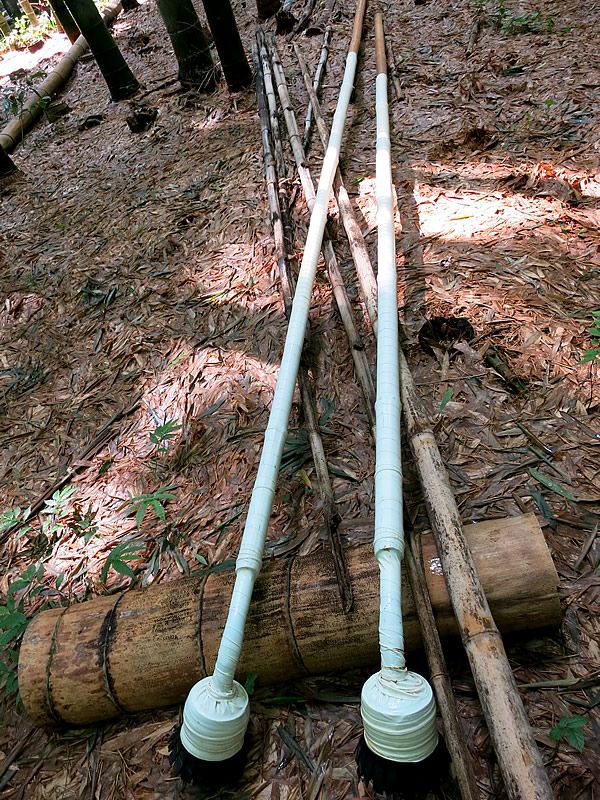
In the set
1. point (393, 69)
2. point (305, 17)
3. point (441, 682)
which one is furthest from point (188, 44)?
point (441, 682)

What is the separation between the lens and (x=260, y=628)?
57.8 inches

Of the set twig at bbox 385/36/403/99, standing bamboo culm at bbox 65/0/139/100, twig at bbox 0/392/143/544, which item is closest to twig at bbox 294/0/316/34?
twig at bbox 385/36/403/99

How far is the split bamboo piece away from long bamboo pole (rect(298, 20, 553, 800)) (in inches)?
235

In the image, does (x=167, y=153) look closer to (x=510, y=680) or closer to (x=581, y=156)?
(x=581, y=156)

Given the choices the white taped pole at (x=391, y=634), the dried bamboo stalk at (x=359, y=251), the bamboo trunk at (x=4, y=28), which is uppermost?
the bamboo trunk at (x=4, y=28)

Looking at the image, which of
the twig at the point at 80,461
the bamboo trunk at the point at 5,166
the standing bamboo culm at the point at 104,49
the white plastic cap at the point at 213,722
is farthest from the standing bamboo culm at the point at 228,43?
the white plastic cap at the point at 213,722

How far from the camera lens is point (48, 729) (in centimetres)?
160

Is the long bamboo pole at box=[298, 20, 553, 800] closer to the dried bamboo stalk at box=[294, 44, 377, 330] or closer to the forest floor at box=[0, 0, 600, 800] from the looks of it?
the forest floor at box=[0, 0, 600, 800]

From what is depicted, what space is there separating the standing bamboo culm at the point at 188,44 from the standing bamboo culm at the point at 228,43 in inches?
15.8

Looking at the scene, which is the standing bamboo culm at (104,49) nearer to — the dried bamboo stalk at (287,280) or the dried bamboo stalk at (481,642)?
the dried bamboo stalk at (287,280)

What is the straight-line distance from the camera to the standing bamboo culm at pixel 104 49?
522 centimetres

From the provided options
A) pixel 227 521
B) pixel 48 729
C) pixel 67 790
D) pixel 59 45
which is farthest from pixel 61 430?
pixel 59 45

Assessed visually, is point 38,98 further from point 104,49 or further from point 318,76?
point 318,76

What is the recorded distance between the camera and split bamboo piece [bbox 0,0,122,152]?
6047mm
